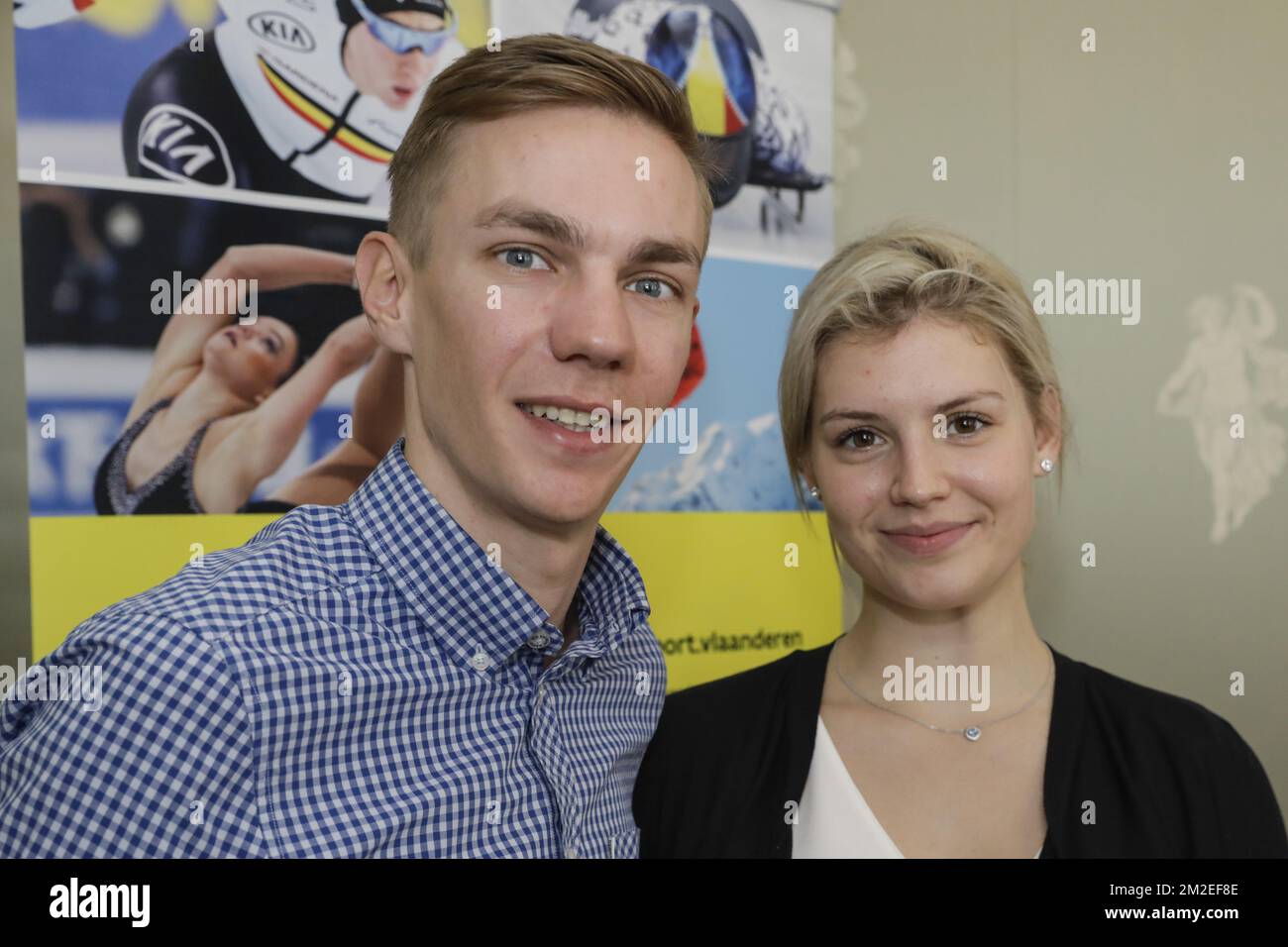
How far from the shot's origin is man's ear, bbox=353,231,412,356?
1.54m

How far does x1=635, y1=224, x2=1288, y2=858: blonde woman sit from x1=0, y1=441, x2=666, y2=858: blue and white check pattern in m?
0.28

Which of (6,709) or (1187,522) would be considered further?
(1187,522)

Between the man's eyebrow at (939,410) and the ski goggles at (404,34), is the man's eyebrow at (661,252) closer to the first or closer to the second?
the man's eyebrow at (939,410)

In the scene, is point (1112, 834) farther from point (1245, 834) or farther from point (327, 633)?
point (327, 633)

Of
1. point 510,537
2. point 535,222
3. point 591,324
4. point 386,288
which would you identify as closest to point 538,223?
point 535,222

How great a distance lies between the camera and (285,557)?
4.46 feet

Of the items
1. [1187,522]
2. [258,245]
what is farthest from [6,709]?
[1187,522]

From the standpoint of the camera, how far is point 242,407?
2.02m

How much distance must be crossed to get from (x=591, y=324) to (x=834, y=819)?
2.74 feet

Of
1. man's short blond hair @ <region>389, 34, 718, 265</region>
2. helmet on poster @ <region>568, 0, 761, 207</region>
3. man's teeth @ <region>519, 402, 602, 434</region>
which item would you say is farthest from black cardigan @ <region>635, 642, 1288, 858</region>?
helmet on poster @ <region>568, 0, 761, 207</region>

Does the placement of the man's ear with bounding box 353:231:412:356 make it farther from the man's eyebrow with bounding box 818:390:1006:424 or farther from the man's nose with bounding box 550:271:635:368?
the man's eyebrow with bounding box 818:390:1006:424

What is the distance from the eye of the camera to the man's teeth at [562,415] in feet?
4.72

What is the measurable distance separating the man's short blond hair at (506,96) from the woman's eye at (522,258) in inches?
4.9
